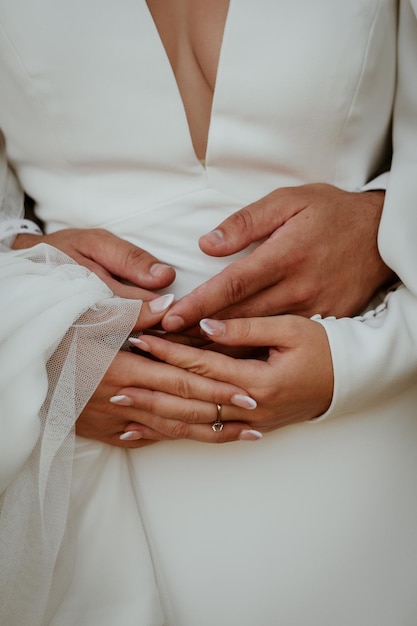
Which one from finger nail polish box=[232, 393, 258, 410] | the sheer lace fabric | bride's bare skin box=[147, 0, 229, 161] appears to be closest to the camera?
the sheer lace fabric

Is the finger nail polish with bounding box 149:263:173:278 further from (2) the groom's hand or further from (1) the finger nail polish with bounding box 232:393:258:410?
(1) the finger nail polish with bounding box 232:393:258:410

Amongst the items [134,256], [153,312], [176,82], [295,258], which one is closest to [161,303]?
[153,312]

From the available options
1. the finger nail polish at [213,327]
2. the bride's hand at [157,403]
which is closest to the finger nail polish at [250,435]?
the bride's hand at [157,403]

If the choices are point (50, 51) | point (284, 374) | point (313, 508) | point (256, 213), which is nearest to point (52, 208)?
point (50, 51)

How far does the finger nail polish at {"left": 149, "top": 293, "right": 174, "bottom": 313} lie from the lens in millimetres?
867

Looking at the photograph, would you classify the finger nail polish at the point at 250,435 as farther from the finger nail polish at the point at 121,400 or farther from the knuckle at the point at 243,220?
the knuckle at the point at 243,220

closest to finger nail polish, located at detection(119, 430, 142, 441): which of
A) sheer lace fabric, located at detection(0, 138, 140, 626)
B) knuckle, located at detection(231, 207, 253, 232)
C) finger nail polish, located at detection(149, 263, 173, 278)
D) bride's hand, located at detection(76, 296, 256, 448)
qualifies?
bride's hand, located at detection(76, 296, 256, 448)

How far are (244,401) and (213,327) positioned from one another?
0.39 feet

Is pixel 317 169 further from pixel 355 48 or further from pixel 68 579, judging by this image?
pixel 68 579

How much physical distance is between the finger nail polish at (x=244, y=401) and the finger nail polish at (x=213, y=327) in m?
0.09

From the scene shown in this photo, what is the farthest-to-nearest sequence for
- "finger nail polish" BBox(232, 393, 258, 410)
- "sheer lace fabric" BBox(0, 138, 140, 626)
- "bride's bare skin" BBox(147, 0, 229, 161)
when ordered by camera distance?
"bride's bare skin" BBox(147, 0, 229, 161) < "finger nail polish" BBox(232, 393, 258, 410) < "sheer lace fabric" BBox(0, 138, 140, 626)

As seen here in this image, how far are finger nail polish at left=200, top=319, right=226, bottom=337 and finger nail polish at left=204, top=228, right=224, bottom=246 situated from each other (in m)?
0.13

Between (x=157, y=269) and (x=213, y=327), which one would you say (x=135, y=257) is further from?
(x=213, y=327)

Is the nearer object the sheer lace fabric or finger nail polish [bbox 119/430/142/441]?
the sheer lace fabric
